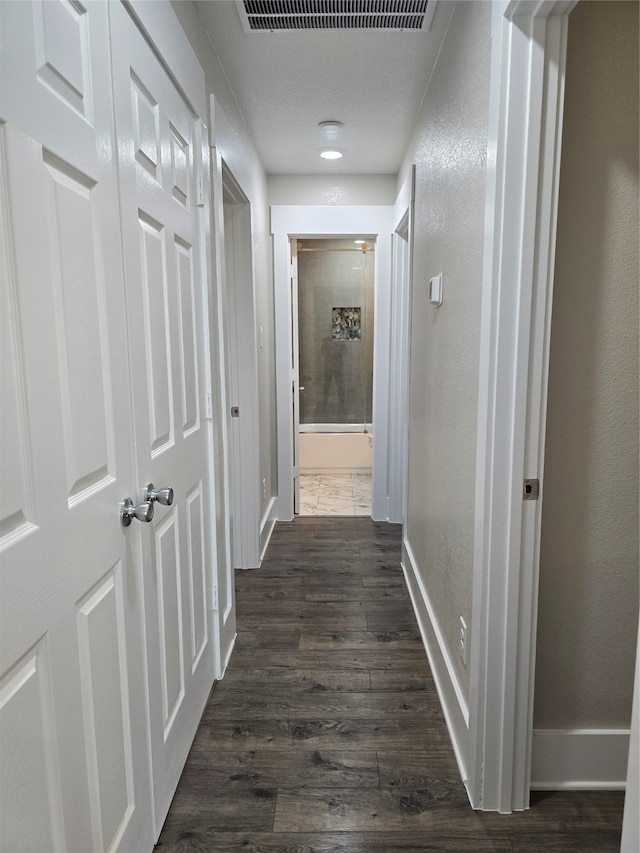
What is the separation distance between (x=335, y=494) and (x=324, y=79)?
325 cm

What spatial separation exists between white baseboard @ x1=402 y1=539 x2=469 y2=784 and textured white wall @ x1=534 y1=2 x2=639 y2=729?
0.24m

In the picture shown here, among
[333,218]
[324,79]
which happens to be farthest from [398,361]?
[324,79]

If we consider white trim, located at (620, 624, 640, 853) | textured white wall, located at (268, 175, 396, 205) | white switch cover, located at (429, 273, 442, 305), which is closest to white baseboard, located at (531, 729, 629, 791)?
white trim, located at (620, 624, 640, 853)

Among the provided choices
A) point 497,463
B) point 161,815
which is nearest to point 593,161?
point 497,463

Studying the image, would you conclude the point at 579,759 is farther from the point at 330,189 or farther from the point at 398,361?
the point at 330,189

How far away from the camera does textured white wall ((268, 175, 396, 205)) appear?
11.9 feet

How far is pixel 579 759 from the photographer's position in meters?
1.53

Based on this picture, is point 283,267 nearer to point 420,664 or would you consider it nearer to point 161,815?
point 420,664

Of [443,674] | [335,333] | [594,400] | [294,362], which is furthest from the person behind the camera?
[335,333]

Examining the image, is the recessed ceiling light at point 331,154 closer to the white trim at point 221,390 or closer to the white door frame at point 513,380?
the white trim at point 221,390

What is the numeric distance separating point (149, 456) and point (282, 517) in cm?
273

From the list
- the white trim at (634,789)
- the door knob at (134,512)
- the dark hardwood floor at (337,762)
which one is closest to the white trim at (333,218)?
the dark hardwood floor at (337,762)

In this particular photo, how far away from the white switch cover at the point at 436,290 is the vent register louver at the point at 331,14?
0.88 metres

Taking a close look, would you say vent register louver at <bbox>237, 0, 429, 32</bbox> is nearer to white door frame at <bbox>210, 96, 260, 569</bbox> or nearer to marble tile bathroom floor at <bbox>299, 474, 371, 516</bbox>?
white door frame at <bbox>210, 96, 260, 569</bbox>
